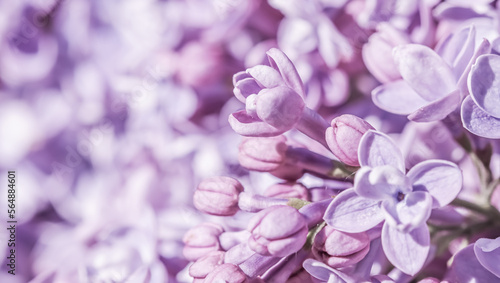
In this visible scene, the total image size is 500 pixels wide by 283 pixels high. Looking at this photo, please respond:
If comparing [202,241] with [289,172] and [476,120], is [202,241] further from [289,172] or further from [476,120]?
[476,120]

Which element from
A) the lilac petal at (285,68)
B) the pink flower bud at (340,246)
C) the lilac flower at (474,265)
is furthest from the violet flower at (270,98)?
the lilac flower at (474,265)

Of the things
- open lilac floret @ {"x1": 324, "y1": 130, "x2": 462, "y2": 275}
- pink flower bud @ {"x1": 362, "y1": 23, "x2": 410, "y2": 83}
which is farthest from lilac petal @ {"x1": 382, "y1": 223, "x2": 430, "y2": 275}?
pink flower bud @ {"x1": 362, "y1": 23, "x2": 410, "y2": 83}

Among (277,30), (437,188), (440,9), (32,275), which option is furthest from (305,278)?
(32,275)

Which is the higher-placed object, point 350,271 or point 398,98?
point 398,98

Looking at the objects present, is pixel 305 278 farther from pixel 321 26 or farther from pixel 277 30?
pixel 277 30

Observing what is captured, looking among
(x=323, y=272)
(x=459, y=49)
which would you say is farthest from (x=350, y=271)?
(x=459, y=49)

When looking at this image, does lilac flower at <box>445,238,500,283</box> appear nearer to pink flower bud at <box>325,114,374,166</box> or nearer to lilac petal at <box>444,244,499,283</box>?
lilac petal at <box>444,244,499,283</box>
